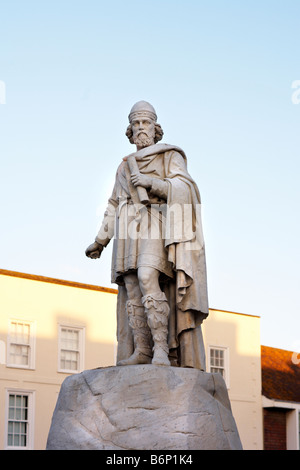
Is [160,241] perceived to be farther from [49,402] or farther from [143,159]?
[49,402]

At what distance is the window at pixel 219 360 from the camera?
3797 cm

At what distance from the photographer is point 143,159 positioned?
36.7 feet

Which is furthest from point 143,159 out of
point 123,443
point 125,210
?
point 123,443

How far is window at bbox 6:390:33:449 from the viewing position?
32.1 meters

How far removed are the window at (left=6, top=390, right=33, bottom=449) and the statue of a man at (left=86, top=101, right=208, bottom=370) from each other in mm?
22036

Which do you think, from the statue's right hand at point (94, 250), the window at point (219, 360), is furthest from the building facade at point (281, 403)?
the statue's right hand at point (94, 250)

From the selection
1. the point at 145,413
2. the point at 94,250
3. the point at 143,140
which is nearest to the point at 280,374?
the point at 94,250

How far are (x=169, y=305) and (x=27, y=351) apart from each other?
2267 centimetres

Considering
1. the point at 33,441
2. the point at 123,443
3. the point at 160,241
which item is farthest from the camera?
the point at 33,441

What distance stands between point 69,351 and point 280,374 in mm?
11089

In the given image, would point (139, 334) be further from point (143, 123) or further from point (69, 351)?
point (69, 351)

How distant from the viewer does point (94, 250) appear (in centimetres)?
1162

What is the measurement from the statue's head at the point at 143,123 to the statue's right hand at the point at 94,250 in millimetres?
1295

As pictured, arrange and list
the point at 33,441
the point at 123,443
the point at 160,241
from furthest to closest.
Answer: the point at 33,441
the point at 160,241
the point at 123,443
